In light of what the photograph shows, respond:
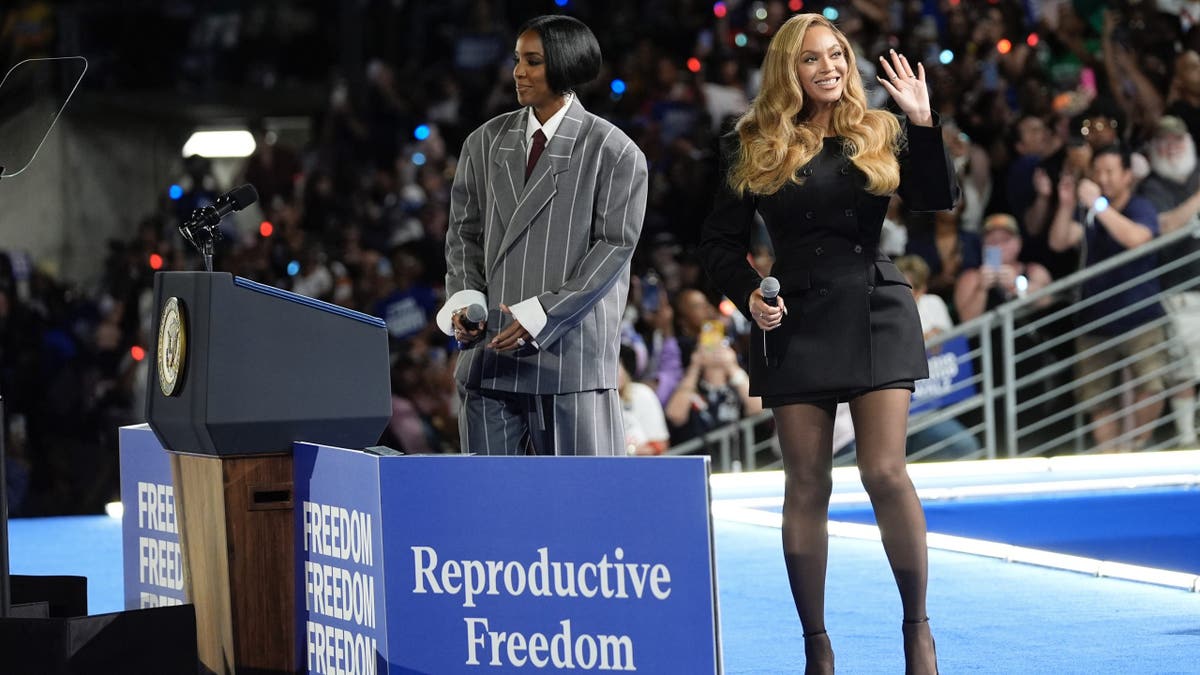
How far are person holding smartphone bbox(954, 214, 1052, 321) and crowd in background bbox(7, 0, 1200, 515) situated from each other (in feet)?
0.04

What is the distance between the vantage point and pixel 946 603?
4828 millimetres

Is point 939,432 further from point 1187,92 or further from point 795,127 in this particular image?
point 795,127

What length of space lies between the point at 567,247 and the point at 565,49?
444 mm

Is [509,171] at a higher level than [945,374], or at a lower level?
lower

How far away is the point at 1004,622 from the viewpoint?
4.51 meters

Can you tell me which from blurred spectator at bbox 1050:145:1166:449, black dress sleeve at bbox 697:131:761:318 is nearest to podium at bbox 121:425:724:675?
black dress sleeve at bbox 697:131:761:318

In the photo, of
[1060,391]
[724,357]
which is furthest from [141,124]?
[1060,391]

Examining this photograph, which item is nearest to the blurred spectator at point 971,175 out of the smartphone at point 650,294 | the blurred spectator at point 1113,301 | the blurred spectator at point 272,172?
the blurred spectator at point 1113,301

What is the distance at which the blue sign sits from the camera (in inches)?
338

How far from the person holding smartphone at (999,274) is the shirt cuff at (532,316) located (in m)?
5.44

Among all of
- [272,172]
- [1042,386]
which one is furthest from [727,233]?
[272,172]

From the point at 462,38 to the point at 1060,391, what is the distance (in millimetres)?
6600

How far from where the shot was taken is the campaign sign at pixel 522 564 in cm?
292

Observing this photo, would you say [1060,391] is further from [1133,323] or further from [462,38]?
[462,38]
